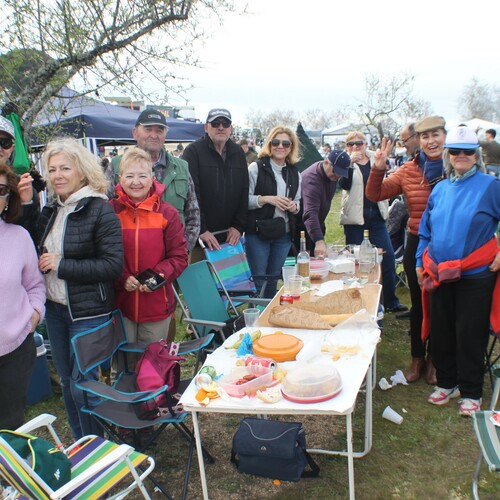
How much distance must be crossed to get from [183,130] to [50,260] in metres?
6.68

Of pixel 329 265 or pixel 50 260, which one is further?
pixel 329 265

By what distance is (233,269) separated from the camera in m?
3.92

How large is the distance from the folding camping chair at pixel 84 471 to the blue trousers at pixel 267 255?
2162 mm

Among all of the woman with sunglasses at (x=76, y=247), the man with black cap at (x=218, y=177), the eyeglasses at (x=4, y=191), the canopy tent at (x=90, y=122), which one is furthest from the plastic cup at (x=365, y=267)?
the canopy tent at (x=90, y=122)

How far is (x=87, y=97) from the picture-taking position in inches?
161

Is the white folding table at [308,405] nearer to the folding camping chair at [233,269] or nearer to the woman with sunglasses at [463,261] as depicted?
the woman with sunglasses at [463,261]

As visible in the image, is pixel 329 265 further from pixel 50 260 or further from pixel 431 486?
pixel 50 260

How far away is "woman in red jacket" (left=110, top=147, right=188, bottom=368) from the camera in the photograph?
2.64 m

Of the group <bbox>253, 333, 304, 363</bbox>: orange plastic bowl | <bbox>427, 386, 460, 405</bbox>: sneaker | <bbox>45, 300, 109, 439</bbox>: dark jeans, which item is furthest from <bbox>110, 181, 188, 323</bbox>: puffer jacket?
<bbox>427, 386, 460, 405</bbox>: sneaker

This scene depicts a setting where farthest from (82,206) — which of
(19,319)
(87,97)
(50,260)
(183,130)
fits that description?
(183,130)

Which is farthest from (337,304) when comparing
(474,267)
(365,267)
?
(474,267)

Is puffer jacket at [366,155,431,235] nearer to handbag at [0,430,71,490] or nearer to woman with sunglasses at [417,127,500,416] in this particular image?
woman with sunglasses at [417,127,500,416]

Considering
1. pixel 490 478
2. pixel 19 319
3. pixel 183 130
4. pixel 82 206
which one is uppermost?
pixel 183 130

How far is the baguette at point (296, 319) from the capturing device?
2.47 m
